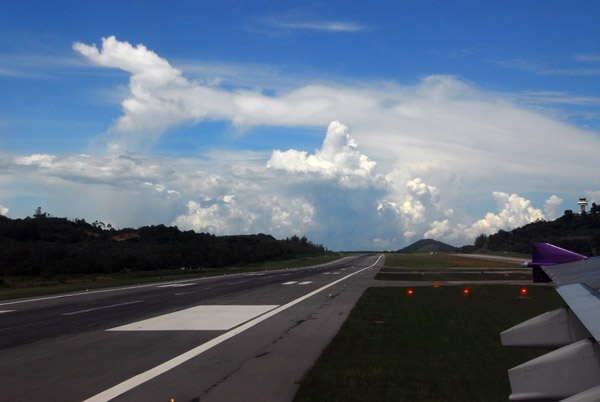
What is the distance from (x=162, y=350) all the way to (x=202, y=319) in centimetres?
565

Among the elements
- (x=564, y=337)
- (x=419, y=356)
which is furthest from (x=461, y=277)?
(x=564, y=337)

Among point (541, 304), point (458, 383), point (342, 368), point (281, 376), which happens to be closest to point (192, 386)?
point (281, 376)

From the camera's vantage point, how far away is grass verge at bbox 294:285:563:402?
8297mm

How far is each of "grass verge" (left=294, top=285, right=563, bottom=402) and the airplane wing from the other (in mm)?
2704

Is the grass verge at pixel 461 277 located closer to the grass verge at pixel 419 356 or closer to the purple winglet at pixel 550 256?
the grass verge at pixel 419 356

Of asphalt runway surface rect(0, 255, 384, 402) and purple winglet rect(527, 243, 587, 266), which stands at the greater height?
purple winglet rect(527, 243, 587, 266)

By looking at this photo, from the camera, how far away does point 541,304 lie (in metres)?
21.6

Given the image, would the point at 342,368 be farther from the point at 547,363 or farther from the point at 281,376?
the point at 547,363

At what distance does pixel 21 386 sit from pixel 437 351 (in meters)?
8.23

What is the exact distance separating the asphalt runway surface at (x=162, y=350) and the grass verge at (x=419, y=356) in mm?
642

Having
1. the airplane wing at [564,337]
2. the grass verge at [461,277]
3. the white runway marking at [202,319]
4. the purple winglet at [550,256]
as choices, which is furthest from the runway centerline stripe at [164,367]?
the grass verge at [461,277]

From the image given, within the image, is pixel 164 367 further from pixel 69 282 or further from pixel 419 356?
pixel 69 282

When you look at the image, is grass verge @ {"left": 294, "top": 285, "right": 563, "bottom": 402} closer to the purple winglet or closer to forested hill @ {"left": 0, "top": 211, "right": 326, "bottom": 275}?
the purple winglet

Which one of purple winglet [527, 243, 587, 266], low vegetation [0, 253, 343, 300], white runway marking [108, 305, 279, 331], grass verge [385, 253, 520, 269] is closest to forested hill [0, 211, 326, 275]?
low vegetation [0, 253, 343, 300]
